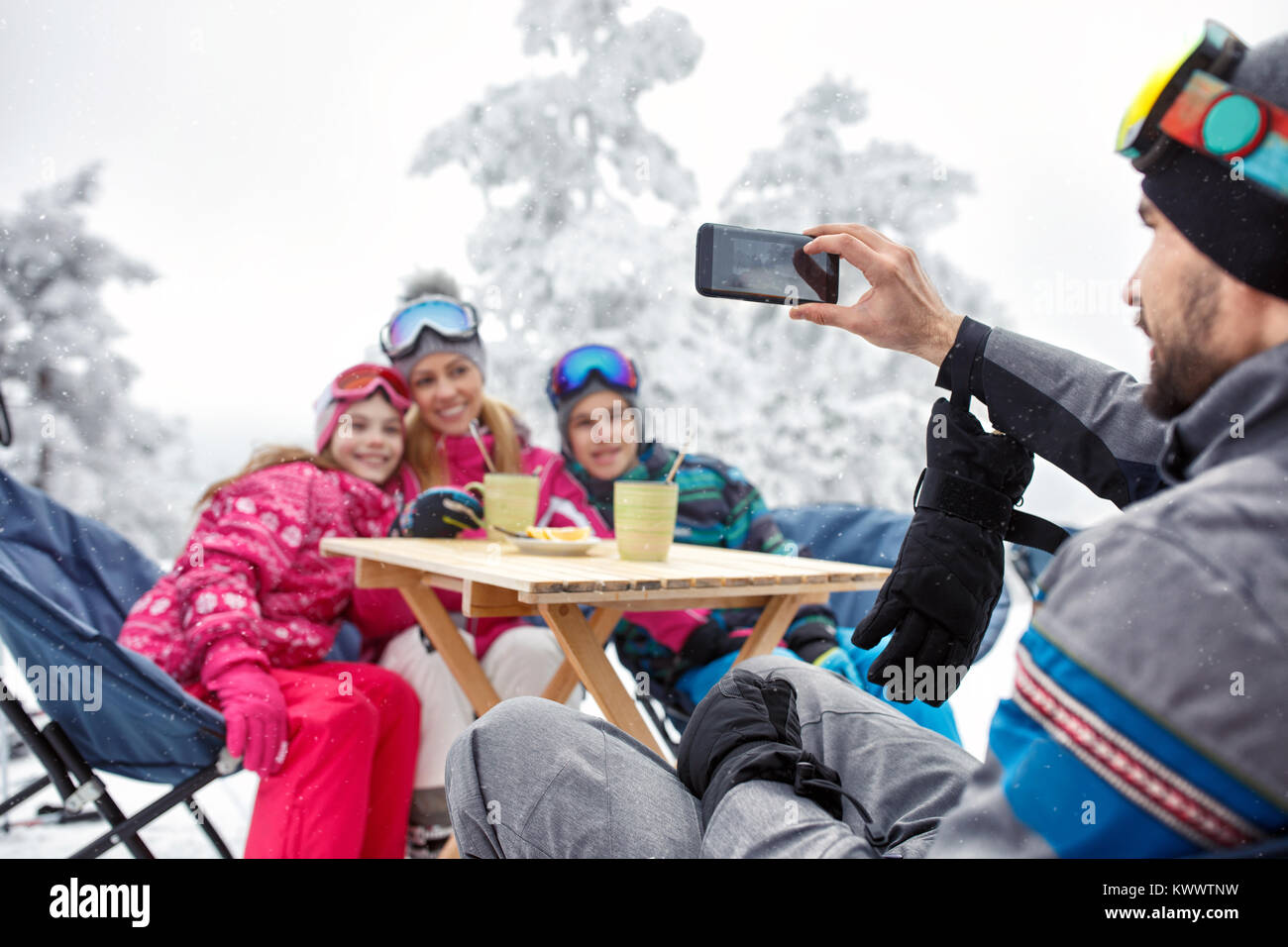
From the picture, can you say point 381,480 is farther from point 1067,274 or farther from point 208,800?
point 1067,274

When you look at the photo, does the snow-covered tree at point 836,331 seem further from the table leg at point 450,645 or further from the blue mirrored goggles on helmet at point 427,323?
the table leg at point 450,645

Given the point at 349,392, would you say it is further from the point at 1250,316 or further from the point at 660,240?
the point at 660,240

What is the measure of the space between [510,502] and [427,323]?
88cm

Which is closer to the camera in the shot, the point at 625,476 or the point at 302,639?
the point at 302,639

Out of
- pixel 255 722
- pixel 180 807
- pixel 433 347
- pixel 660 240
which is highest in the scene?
pixel 660 240

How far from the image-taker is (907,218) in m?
4.96

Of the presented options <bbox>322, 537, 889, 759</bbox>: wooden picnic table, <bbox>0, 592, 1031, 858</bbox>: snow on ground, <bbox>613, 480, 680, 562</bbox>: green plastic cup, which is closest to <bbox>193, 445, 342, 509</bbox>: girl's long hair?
<bbox>322, 537, 889, 759</bbox>: wooden picnic table

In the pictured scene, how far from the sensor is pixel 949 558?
1.07 m

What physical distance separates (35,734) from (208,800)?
1.13 metres

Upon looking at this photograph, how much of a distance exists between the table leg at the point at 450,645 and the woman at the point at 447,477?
0.67ft

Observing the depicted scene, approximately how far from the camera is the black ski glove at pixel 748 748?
88cm

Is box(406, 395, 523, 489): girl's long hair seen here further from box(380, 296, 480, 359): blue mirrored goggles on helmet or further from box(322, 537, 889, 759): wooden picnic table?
box(322, 537, 889, 759): wooden picnic table

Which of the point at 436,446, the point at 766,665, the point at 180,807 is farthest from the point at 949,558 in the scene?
the point at 180,807

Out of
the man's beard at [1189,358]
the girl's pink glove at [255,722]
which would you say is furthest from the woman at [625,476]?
the man's beard at [1189,358]
